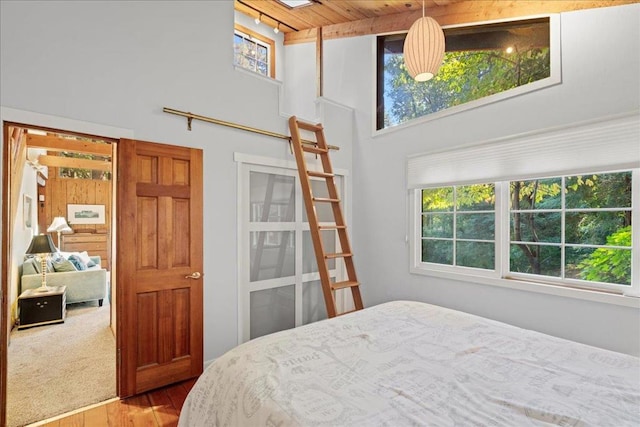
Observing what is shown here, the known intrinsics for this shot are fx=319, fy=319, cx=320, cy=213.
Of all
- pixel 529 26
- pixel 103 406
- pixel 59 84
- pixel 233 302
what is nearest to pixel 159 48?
pixel 59 84

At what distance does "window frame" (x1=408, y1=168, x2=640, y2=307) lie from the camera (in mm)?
1994

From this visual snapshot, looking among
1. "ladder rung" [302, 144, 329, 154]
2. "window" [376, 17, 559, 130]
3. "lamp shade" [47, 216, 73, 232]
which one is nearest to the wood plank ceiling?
"window" [376, 17, 559, 130]

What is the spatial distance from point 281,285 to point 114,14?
262 cm

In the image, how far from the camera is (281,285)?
3.27 metres

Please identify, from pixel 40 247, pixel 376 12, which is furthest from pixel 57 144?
pixel 376 12

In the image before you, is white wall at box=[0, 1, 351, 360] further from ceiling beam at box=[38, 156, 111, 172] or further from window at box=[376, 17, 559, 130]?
ceiling beam at box=[38, 156, 111, 172]

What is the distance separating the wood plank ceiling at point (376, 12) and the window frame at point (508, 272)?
1328 millimetres

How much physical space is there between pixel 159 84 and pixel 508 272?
3.18 meters

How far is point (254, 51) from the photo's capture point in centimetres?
485

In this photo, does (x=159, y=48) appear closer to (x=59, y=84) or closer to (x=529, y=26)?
(x=59, y=84)

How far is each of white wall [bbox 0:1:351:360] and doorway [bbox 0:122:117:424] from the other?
0.85ft

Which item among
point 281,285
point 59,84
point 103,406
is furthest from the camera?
point 281,285

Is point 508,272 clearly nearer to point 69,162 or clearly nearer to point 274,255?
point 274,255

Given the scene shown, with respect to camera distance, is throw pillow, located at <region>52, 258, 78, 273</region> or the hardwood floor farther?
throw pillow, located at <region>52, 258, 78, 273</region>
